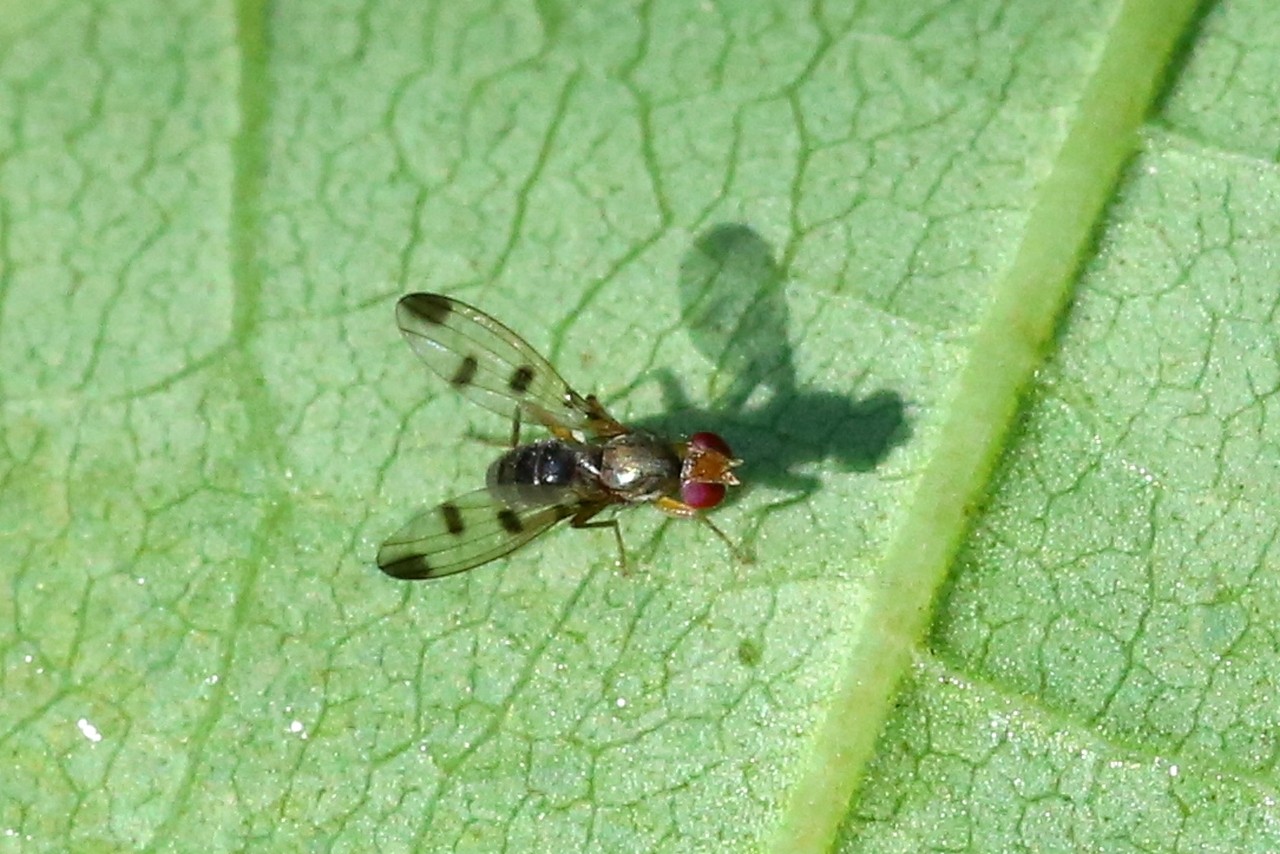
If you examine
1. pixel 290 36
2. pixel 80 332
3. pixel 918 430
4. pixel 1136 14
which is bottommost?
pixel 80 332

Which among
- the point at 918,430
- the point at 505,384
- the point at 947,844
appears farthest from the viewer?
the point at 505,384

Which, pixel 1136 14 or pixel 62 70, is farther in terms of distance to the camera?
pixel 62 70

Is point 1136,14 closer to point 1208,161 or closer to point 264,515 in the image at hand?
point 1208,161

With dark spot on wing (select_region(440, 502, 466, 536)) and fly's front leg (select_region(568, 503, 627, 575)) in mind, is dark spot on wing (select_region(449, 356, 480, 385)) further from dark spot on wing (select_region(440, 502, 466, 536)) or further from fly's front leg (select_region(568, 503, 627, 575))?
fly's front leg (select_region(568, 503, 627, 575))

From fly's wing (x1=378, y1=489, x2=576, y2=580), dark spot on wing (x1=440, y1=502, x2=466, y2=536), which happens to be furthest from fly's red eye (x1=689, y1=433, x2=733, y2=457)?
dark spot on wing (x1=440, y1=502, x2=466, y2=536)

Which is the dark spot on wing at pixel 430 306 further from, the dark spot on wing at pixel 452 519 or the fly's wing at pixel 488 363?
the dark spot on wing at pixel 452 519

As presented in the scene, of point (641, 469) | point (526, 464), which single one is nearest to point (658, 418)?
point (641, 469)

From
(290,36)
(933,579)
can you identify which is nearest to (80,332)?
(290,36)
